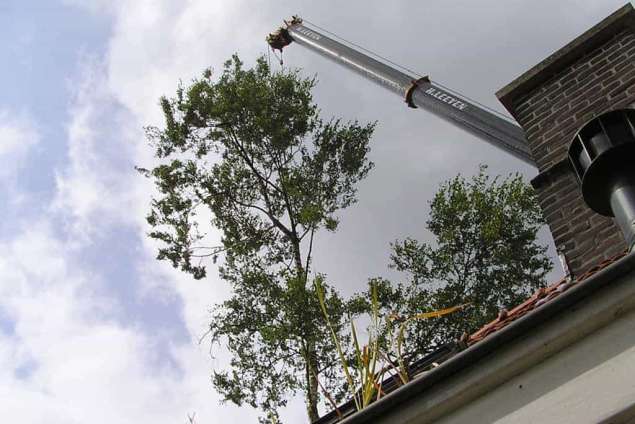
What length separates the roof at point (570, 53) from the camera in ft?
21.0

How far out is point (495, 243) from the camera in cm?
1549

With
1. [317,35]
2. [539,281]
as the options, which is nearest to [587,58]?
[539,281]

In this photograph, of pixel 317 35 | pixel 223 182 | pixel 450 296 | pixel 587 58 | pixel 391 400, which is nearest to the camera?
pixel 391 400

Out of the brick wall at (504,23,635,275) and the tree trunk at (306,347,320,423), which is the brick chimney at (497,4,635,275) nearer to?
the brick wall at (504,23,635,275)

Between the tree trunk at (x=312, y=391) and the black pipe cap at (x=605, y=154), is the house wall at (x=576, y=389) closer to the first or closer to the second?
the black pipe cap at (x=605, y=154)

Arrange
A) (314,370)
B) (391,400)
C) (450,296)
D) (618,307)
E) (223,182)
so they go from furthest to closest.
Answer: (223,182) → (450,296) → (314,370) → (391,400) → (618,307)

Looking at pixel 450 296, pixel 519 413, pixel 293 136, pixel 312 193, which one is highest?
pixel 293 136

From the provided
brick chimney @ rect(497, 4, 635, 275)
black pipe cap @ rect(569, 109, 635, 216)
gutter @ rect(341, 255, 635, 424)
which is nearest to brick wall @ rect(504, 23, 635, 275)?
brick chimney @ rect(497, 4, 635, 275)

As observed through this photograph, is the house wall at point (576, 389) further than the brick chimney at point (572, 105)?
No

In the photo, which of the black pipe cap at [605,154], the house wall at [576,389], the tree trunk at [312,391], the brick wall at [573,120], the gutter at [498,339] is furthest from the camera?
the tree trunk at [312,391]

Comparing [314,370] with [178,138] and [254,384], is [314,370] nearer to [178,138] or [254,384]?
[254,384]

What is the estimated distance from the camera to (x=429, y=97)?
472 inches

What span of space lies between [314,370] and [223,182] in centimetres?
554

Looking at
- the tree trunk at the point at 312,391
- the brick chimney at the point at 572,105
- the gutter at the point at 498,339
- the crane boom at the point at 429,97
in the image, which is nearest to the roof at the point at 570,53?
the brick chimney at the point at 572,105
